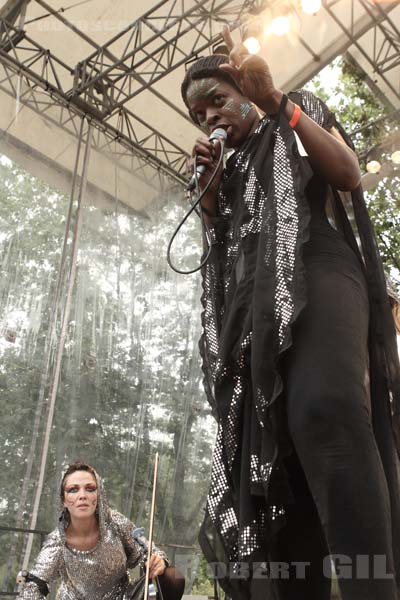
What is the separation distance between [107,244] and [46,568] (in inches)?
137

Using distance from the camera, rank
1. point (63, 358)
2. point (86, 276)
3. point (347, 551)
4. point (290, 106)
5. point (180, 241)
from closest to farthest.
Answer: point (347, 551) < point (290, 106) < point (63, 358) < point (86, 276) < point (180, 241)

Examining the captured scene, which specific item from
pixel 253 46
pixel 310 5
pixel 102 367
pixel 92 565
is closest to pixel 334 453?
pixel 92 565

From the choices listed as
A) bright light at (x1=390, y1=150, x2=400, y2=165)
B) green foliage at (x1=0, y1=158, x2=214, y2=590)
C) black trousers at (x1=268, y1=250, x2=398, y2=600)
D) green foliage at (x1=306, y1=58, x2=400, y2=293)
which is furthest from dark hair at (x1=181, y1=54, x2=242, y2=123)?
green foliage at (x1=306, y1=58, x2=400, y2=293)

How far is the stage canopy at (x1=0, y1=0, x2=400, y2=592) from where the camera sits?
16.3 feet

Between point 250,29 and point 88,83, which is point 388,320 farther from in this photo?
point 88,83

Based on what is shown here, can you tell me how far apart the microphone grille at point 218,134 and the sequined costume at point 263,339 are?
0.05 m

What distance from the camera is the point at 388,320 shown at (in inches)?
35.2

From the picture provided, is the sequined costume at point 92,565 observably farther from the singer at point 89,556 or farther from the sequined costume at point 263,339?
the sequined costume at point 263,339

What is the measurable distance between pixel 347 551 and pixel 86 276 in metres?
5.08

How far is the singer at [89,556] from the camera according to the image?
2.82 m

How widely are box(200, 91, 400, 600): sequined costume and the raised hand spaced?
0.19ft

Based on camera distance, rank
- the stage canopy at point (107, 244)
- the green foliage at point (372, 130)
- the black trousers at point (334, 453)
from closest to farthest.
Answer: the black trousers at point (334, 453)
the stage canopy at point (107, 244)
the green foliage at point (372, 130)

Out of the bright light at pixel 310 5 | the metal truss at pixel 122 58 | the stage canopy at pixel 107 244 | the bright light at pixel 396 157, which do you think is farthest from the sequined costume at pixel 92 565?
the bright light at pixel 396 157

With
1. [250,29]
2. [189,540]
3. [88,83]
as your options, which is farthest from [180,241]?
[250,29]
